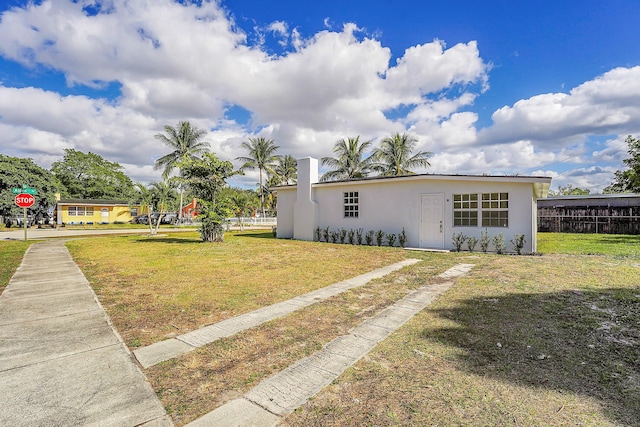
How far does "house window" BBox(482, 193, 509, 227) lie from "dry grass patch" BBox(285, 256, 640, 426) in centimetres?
648

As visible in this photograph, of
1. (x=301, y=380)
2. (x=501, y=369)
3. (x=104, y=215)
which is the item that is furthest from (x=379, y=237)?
(x=104, y=215)

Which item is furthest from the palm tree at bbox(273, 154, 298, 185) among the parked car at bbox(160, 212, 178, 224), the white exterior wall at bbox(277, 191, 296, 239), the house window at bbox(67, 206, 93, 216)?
the house window at bbox(67, 206, 93, 216)

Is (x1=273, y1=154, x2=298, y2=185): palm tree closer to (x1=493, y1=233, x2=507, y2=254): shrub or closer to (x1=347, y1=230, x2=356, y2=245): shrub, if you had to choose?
(x1=347, y1=230, x2=356, y2=245): shrub

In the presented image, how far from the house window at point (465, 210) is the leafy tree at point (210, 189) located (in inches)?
410

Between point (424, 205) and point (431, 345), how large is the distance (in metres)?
10.3

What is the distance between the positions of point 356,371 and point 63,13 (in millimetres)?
13164

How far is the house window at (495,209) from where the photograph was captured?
1130 cm

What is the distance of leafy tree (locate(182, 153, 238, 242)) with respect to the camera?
1436cm

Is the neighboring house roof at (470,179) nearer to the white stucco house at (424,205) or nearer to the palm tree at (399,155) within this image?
the white stucco house at (424,205)

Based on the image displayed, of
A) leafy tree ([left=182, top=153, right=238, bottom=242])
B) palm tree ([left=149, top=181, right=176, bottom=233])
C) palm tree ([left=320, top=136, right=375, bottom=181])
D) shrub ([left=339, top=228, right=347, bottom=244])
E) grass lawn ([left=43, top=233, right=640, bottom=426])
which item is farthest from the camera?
palm tree ([left=320, top=136, right=375, bottom=181])

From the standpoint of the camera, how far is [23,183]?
99.4 ft

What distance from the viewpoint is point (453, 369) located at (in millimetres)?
2793

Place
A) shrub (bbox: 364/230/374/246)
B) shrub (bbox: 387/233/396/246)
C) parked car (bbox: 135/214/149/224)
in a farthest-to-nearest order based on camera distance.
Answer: parked car (bbox: 135/214/149/224)
shrub (bbox: 364/230/374/246)
shrub (bbox: 387/233/396/246)

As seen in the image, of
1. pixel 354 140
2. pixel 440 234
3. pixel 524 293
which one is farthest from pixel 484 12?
pixel 354 140
